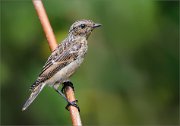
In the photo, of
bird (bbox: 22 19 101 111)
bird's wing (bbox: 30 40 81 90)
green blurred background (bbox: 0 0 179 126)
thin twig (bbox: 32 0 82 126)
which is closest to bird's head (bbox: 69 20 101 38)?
bird (bbox: 22 19 101 111)

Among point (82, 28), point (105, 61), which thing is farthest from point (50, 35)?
point (105, 61)

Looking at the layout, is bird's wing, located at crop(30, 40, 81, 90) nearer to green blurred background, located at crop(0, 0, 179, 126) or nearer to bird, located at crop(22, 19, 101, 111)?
bird, located at crop(22, 19, 101, 111)

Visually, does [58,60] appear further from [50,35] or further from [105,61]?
[50,35]

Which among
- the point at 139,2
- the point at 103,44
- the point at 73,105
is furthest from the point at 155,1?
the point at 73,105

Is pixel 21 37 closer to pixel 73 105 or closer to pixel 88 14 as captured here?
pixel 88 14

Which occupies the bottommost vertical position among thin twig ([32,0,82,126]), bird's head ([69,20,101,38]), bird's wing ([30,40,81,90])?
thin twig ([32,0,82,126])
